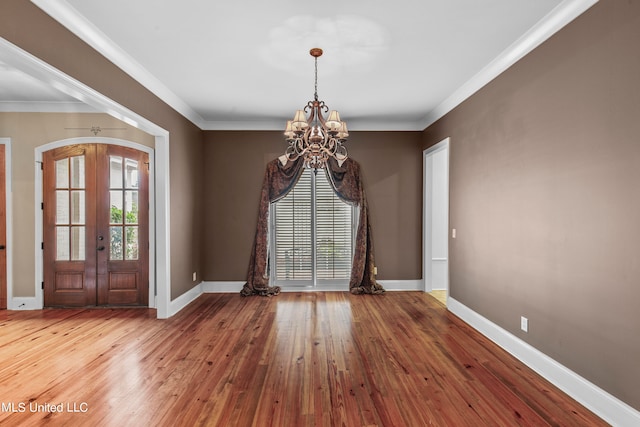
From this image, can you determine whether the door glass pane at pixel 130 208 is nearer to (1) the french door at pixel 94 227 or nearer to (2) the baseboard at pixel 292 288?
(1) the french door at pixel 94 227

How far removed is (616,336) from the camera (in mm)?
2143

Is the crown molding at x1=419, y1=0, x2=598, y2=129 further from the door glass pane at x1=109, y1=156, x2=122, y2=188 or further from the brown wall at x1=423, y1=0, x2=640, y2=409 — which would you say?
the door glass pane at x1=109, y1=156, x2=122, y2=188

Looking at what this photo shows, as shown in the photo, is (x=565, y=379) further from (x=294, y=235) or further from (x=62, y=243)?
(x=62, y=243)

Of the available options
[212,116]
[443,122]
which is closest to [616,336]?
[443,122]

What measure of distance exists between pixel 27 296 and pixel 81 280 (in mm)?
725

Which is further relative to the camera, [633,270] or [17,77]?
[17,77]

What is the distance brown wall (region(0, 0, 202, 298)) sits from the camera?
7.13 feet

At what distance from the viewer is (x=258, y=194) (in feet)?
19.0

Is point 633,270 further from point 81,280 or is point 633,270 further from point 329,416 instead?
point 81,280

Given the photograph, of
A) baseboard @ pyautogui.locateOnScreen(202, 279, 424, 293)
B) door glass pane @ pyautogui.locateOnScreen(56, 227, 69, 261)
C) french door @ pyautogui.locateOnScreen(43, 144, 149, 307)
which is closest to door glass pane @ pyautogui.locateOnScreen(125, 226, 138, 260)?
french door @ pyautogui.locateOnScreen(43, 144, 149, 307)

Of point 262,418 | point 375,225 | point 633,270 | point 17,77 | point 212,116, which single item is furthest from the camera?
point 375,225

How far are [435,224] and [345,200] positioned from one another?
183 centimetres

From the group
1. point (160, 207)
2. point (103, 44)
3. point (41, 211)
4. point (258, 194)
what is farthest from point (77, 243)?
point (103, 44)

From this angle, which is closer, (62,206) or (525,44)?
(525,44)
